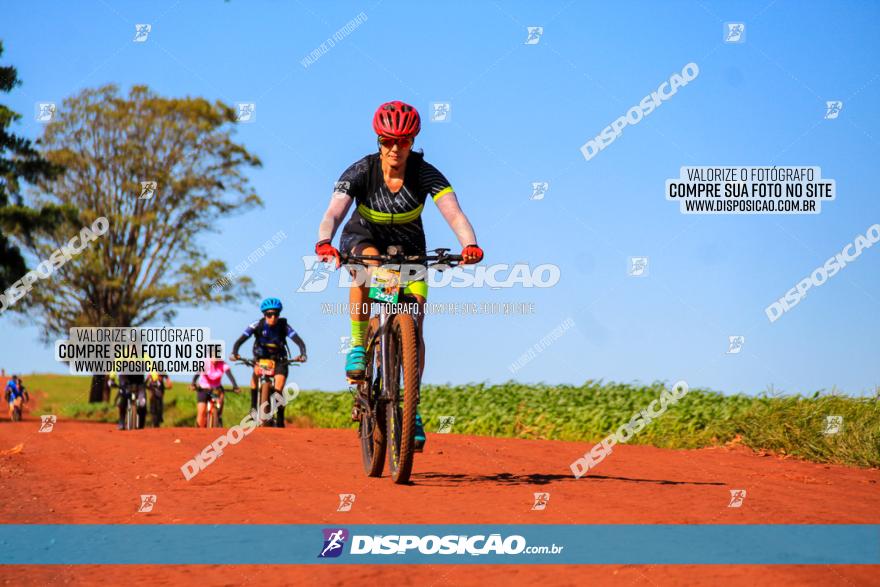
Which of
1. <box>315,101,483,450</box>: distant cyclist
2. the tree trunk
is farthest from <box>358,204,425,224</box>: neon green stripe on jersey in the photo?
the tree trunk

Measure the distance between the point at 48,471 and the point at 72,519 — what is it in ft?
10.3

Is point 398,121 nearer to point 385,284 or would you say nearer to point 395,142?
point 395,142

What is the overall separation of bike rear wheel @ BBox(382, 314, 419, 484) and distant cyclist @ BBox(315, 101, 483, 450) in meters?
0.20

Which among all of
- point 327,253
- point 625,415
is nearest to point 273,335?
point 625,415

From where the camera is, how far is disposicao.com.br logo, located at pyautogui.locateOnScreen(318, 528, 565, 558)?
564 cm

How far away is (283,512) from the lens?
695cm

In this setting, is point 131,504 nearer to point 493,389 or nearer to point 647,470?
point 647,470

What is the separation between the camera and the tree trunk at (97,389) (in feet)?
121

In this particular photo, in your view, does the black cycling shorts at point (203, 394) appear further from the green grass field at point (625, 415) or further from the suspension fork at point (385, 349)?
the suspension fork at point (385, 349)

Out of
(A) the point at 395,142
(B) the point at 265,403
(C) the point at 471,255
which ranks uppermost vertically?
(A) the point at 395,142

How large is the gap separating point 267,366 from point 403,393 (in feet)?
27.6

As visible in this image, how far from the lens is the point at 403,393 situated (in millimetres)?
7895

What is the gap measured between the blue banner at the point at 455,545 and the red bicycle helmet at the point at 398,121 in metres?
3.35

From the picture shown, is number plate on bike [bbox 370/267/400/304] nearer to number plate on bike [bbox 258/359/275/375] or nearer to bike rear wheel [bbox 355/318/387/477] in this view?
bike rear wheel [bbox 355/318/387/477]
